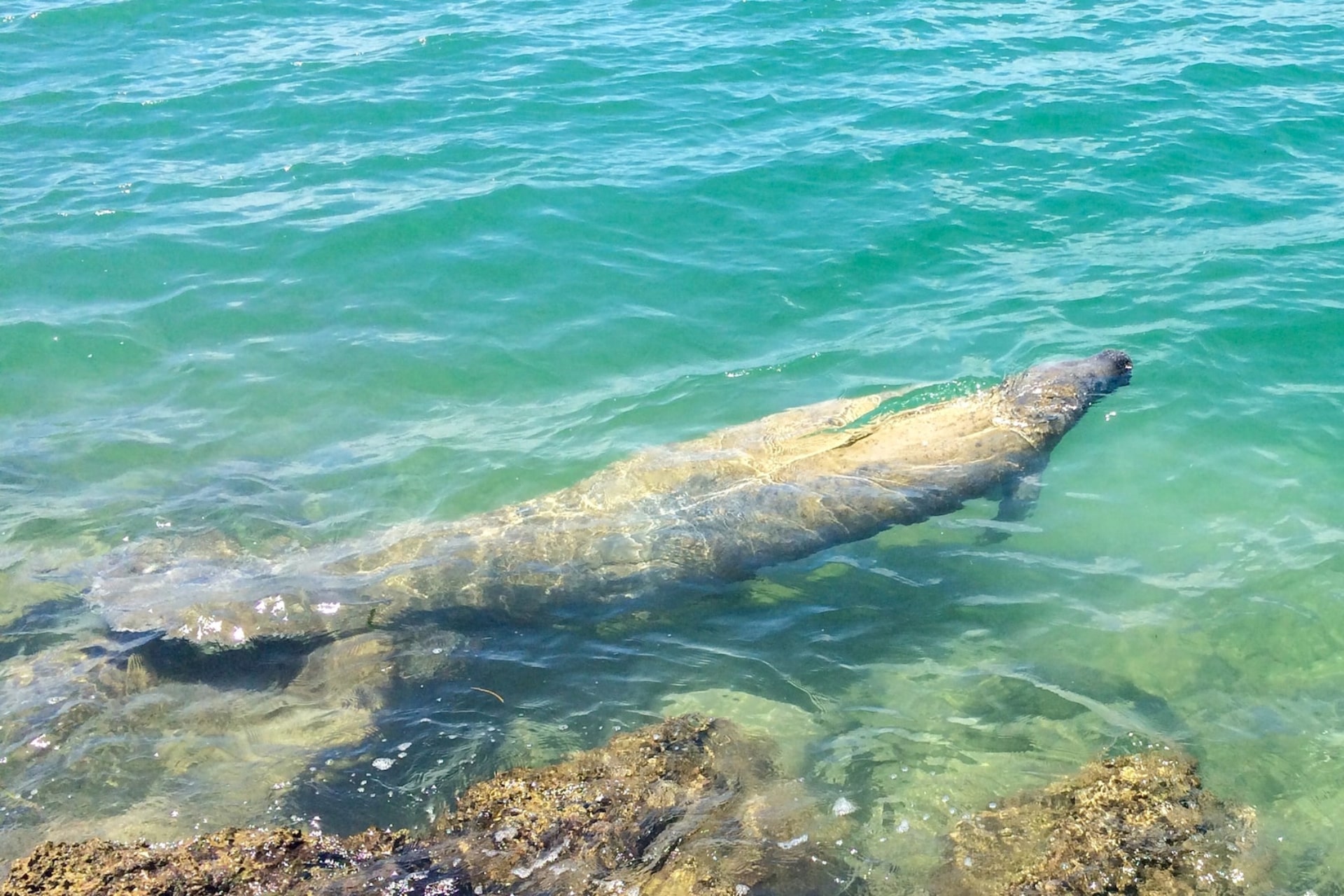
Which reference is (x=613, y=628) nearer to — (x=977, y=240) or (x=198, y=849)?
(x=198, y=849)

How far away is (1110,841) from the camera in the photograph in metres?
5.30

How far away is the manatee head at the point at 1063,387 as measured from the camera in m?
9.19

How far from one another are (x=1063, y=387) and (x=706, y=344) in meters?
3.46

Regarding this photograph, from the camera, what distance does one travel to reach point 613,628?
723 cm

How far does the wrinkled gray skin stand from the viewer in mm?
7215

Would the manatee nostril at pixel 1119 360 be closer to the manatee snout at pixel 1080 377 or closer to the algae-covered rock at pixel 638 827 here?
the manatee snout at pixel 1080 377

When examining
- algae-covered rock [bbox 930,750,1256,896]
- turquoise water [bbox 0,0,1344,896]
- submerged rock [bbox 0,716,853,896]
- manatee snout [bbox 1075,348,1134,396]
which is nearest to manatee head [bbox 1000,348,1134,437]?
manatee snout [bbox 1075,348,1134,396]

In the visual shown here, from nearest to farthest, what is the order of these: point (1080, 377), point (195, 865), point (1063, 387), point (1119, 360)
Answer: point (195, 865) < point (1063, 387) < point (1080, 377) < point (1119, 360)

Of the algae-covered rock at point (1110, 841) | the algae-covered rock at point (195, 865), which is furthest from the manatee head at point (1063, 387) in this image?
the algae-covered rock at point (195, 865)

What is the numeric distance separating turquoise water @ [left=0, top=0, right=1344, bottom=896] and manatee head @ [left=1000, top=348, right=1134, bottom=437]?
24cm

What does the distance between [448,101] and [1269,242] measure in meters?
11.3

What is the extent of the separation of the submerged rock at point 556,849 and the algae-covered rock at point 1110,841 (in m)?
0.77

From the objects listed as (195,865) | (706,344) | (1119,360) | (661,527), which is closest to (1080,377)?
(1119,360)

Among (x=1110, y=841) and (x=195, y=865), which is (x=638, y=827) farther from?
(x=1110, y=841)
